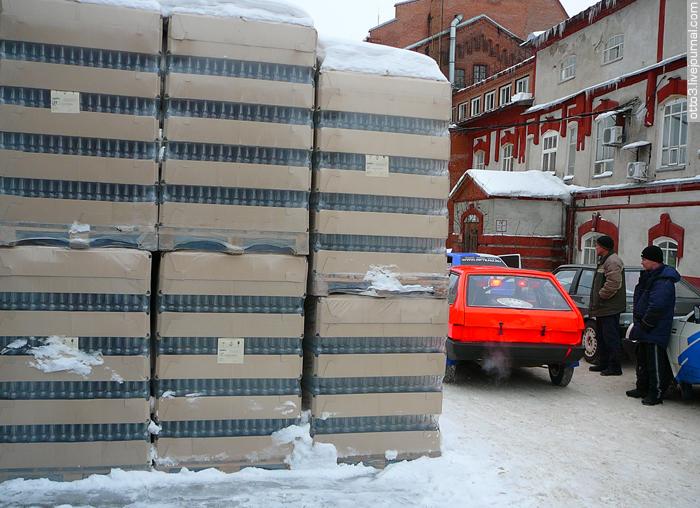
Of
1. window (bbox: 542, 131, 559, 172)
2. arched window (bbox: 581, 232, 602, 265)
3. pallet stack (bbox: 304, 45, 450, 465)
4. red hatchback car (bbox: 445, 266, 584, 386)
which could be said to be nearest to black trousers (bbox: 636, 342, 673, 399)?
red hatchback car (bbox: 445, 266, 584, 386)

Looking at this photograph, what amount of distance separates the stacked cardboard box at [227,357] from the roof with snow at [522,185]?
55.6 ft

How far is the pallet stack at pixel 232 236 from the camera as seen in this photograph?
437cm

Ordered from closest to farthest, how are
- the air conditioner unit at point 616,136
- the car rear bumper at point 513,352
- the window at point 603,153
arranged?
the car rear bumper at point 513,352 → the air conditioner unit at point 616,136 → the window at point 603,153

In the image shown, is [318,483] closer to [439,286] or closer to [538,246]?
[439,286]

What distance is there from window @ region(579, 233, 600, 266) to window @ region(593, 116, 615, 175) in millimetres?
2121

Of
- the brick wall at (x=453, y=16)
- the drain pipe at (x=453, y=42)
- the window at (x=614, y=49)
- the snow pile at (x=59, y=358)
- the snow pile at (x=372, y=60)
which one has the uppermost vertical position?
the brick wall at (x=453, y=16)

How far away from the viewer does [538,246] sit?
68.2 ft

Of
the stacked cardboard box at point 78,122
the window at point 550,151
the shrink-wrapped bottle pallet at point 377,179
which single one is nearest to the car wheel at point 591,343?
the shrink-wrapped bottle pallet at point 377,179

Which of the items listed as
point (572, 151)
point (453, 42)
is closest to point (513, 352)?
point (572, 151)

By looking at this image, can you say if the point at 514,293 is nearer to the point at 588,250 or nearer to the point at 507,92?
the point at 588,250

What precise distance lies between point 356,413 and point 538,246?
17323 millimetres

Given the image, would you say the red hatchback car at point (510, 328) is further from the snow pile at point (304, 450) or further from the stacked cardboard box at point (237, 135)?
the stacked cardboard box at point (237, 135)

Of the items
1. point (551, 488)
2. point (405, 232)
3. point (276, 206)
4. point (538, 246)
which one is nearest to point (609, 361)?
point (551, 488)

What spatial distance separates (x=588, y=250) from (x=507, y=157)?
25.2 feet
